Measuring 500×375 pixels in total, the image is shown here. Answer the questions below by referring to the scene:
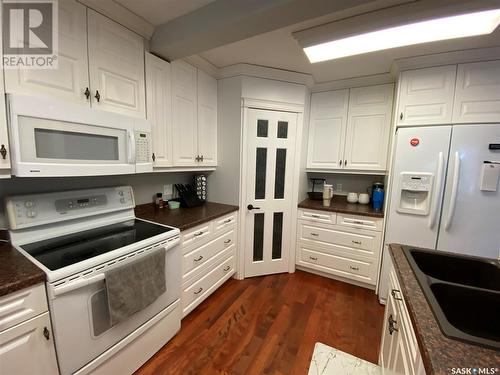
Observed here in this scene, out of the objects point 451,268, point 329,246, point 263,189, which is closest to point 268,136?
point 263,189

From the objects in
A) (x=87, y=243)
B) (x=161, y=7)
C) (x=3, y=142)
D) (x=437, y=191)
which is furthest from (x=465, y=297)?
(x=161, y=7)

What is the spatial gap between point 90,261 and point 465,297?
5.80 ft

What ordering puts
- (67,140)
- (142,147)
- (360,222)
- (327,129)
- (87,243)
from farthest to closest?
(327,129) → (360,222) → (142,147) → (87,243) → (67,140)

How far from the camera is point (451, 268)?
4.05 feet

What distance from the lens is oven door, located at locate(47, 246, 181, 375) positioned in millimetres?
1045

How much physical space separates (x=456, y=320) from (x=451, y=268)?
1.32 feet

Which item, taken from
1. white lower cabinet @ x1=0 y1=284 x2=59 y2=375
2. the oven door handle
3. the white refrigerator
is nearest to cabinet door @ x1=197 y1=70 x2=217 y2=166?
the oven door handle

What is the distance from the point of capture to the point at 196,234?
6.13ft

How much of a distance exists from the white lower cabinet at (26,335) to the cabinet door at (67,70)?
1.01 meters

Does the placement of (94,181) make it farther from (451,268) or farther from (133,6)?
(451,268)

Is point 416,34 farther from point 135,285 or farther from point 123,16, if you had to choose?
point 135,285

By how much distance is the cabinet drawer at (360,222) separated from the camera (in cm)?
229

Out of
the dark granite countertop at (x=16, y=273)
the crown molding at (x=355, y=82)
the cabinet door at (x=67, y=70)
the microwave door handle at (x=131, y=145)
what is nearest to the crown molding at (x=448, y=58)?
the crown molding at (x=355, y=82)

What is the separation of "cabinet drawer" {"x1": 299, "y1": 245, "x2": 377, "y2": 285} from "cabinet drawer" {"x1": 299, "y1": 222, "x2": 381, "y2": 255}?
16 cm
